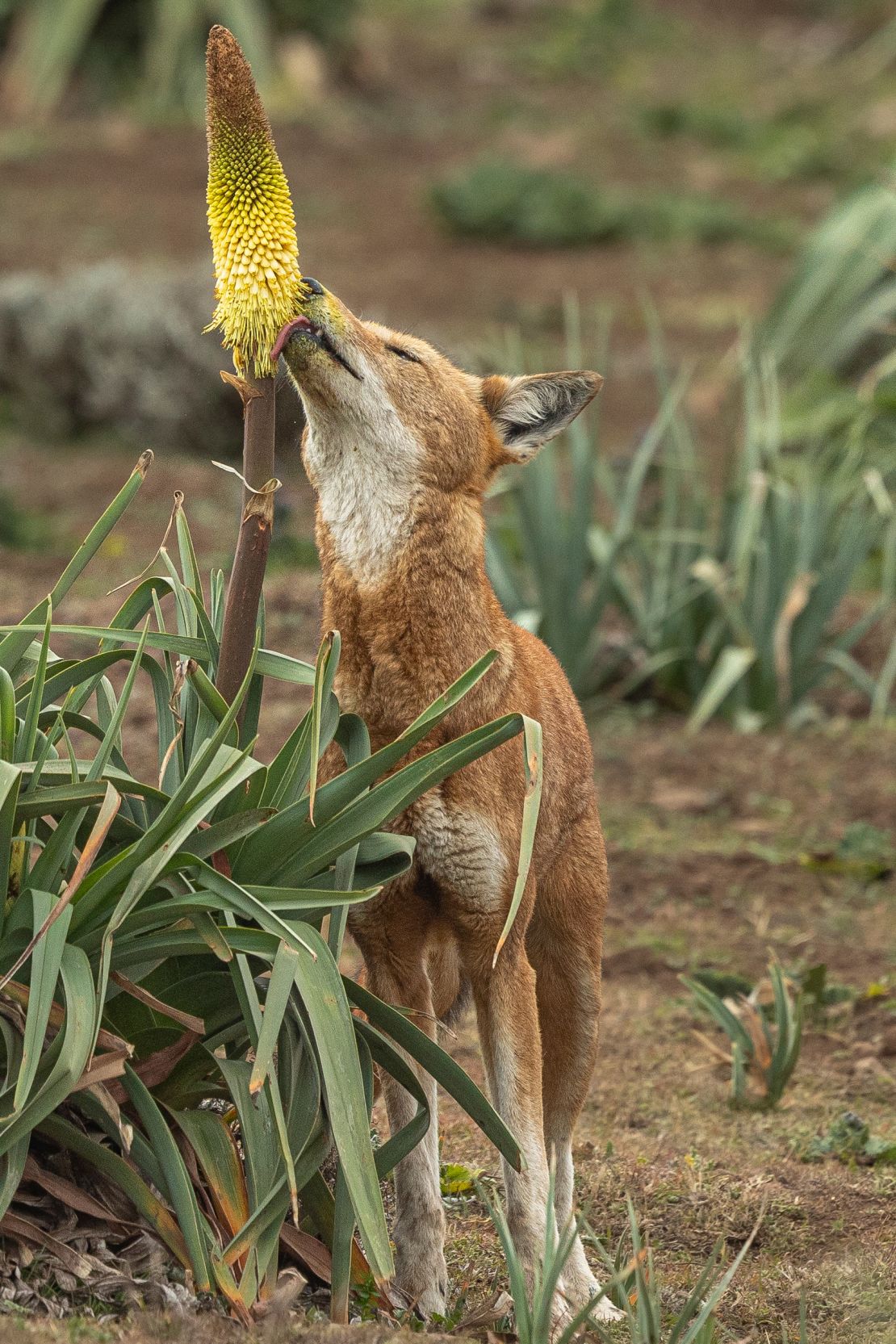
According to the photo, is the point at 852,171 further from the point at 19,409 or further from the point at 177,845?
the point at 177,845

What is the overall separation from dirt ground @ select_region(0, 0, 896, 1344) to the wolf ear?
6.02ft

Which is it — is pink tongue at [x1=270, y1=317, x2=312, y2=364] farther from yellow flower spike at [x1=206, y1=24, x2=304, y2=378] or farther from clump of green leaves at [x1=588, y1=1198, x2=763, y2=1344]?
clump of green leaves at [x1=588, y1=1198, x2=763, y2=1344]

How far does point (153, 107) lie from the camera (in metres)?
18.0

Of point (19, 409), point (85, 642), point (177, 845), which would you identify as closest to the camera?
point (177, 845)

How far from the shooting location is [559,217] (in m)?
15.8

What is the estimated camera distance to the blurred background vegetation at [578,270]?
336 inches

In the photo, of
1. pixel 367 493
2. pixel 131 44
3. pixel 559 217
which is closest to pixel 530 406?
pixel 367 493

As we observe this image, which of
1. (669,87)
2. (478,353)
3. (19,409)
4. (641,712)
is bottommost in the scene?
(641,712)

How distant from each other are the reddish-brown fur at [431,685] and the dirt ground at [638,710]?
19.4 inches

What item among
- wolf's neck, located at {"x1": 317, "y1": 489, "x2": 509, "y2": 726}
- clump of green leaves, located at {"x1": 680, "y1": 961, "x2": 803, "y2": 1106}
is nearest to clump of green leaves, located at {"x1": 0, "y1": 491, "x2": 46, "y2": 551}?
clump of green leaves, located at {"x1": 680, "y1": 961, "x2": 803, "y2": 1106}

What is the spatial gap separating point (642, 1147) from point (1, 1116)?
235cm

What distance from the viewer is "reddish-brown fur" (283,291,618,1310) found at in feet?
12.3

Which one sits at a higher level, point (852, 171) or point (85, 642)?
point (852, 171)

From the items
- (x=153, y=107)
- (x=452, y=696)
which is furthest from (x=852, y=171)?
(x=452, y=696)
